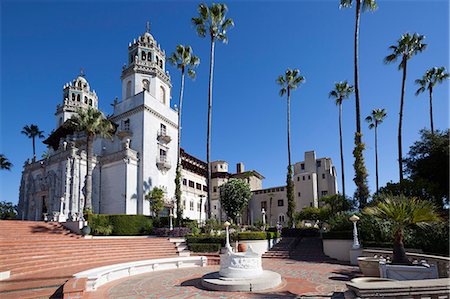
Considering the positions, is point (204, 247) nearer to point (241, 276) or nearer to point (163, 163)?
point (241, 276)

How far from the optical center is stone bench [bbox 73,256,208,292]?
10997 mm

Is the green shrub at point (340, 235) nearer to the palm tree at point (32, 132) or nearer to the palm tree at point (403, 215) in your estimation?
the palm tree at point (403, 215)

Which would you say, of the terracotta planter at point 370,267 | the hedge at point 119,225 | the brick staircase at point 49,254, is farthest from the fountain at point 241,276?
the hedge at point 119,225

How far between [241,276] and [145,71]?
33.2 m

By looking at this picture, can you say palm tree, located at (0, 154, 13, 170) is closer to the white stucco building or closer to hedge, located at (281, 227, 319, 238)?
the white stucco building

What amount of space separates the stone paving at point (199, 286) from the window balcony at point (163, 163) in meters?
22.4

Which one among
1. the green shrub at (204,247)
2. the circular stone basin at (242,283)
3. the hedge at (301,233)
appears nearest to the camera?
the circular stone basin at (242,283)

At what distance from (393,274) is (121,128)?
111 feet

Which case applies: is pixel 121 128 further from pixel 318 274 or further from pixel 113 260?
pixel 318 274

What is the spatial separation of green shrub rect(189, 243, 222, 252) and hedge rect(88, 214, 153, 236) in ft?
24.7

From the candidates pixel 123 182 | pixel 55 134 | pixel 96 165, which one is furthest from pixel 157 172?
pixel 55 134

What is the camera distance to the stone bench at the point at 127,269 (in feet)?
36.1

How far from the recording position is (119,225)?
2664 centimetres

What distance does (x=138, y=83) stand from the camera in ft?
125
